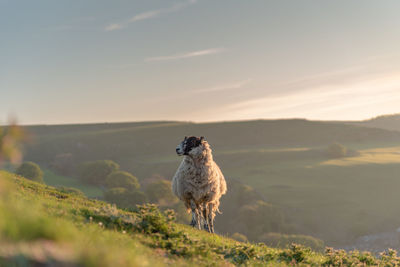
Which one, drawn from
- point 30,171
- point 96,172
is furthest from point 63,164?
point 30,171

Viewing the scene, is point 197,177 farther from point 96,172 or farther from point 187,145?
point 96,172

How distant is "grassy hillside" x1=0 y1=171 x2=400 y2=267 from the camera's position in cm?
400

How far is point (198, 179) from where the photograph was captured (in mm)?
16625

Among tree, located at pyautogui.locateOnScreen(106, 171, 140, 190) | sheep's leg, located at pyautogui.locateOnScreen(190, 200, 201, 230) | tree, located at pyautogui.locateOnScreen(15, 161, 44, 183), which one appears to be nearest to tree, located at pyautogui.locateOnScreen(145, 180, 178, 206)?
tree, located at pyautogui.locateOnScreen(106, 171, 140, 190)

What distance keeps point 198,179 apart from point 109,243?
423 inches

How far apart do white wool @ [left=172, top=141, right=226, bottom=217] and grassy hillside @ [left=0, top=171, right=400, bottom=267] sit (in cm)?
458

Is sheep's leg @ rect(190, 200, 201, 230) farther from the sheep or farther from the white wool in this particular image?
the white wool

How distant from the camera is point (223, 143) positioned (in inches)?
6939

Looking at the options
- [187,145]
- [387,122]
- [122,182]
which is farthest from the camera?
[387,122]

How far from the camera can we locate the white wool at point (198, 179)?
16.6 metres

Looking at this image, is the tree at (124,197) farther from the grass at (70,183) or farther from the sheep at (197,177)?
the sheep at (197,177)

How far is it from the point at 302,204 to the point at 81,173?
67.3 meters

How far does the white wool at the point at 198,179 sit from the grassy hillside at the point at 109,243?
15.0 feet

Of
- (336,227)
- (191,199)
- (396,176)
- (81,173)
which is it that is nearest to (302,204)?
(336,227)
